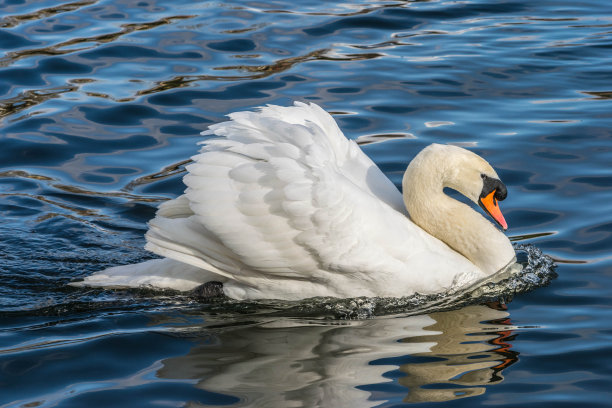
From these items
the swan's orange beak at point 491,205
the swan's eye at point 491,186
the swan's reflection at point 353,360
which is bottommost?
the swan's reflection at point 353,360

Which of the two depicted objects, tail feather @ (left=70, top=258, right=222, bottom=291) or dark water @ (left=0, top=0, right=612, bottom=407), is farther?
tail feather @ (left=70, top=258, right=222, bottom=291)

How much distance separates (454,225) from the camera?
753 cm

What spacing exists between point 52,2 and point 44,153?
5299mm

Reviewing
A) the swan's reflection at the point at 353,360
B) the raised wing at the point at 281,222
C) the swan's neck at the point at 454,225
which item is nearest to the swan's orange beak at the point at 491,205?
the swan's neck at the point at 454,225

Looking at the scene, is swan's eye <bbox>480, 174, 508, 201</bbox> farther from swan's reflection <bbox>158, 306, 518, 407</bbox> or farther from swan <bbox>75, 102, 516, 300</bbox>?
swan's reflection <bbox>158, 306, 518, 407</bbox>

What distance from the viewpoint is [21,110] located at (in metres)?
11.2

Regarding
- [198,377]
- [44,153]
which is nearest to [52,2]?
[44,153]

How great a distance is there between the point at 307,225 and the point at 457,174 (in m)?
1.31

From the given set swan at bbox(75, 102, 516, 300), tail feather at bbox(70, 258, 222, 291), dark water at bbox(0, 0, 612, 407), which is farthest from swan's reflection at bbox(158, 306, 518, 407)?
tail feather at bbox(70, 258, 222, 291)

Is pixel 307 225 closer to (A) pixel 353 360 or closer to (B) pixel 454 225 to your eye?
(A) pixel 353 360

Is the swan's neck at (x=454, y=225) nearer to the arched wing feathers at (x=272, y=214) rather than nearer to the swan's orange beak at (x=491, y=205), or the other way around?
the swan's orange beak at (x=491, y=205)

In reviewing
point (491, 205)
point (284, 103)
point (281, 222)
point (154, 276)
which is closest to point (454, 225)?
point (491, 205)

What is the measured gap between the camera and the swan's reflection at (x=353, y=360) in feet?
19.1

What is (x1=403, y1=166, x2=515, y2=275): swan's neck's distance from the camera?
745cm
